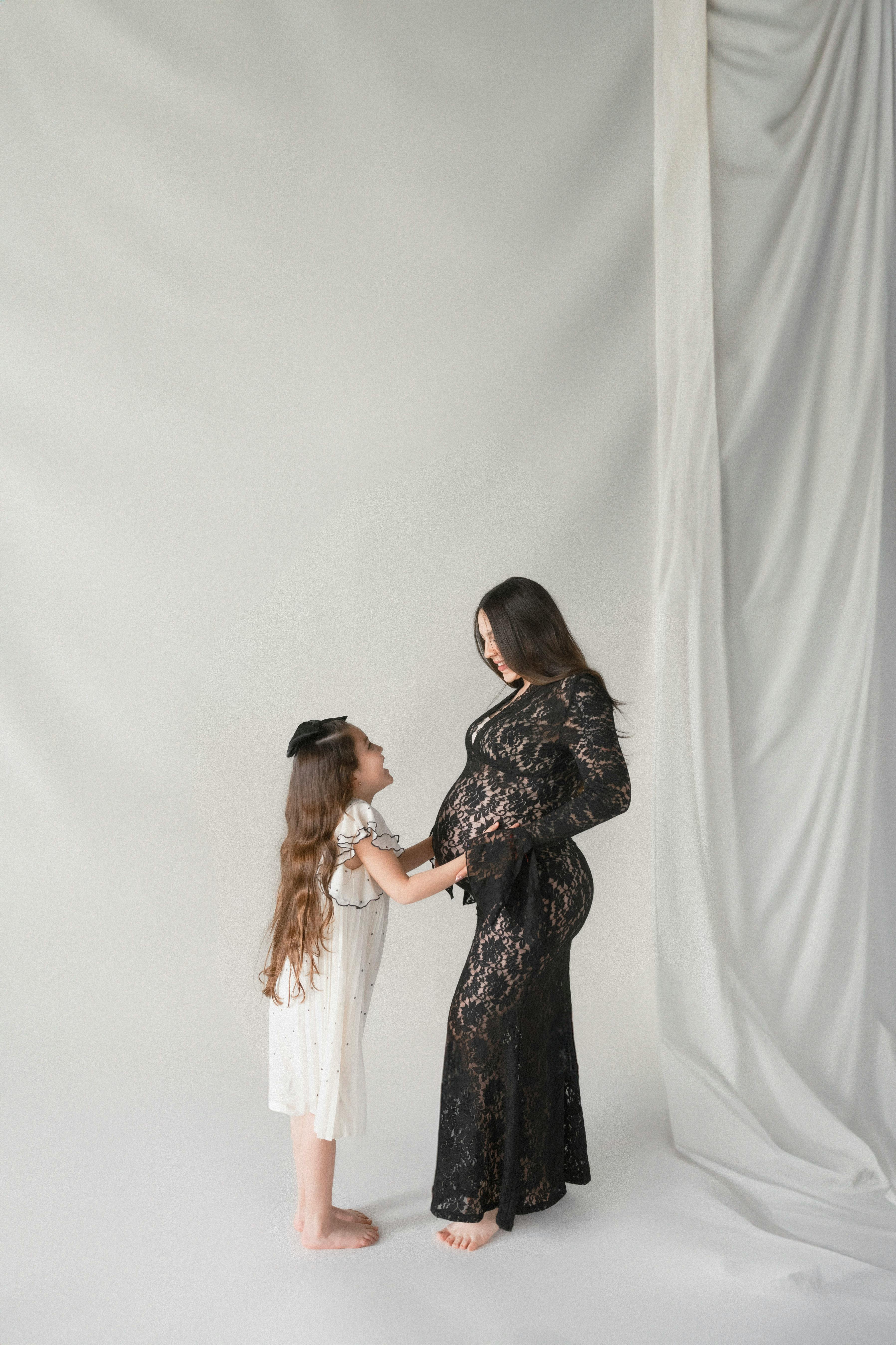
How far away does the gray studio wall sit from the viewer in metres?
3.44

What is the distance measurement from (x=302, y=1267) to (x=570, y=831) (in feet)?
3.65

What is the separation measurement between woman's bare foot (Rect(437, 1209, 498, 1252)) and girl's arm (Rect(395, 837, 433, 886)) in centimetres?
81

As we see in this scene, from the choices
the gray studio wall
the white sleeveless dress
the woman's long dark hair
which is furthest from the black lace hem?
the woman's long dark hair

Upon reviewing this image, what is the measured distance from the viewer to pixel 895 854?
3.07 m

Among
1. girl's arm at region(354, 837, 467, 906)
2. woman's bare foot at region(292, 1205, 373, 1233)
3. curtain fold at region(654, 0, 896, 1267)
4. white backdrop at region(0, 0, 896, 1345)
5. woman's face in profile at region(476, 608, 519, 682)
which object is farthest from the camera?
white backdrop at region(0, 0, 896, 1345)

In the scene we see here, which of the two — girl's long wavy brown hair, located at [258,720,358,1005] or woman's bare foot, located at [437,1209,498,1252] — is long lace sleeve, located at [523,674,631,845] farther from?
woman's bare foot, located at [437,1209,498,1252]

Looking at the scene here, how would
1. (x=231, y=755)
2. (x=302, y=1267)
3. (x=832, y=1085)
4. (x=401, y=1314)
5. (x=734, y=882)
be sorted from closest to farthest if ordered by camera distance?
1. (x=401, y=1314)
2. (x=302, y=1267)
3. (x=832, y=1085)
4. (x=734, y=882)
5. (x=231, y=755)

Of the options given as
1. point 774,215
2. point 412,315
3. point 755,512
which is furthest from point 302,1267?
point 774,215

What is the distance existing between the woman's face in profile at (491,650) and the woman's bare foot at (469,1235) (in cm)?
125

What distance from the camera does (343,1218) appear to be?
254 cm

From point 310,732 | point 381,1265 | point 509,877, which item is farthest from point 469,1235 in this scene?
point 310,732

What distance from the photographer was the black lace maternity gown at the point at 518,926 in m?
2.45

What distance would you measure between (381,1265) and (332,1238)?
0.14 metres

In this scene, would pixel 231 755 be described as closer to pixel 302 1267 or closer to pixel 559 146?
pixel 302 1267
